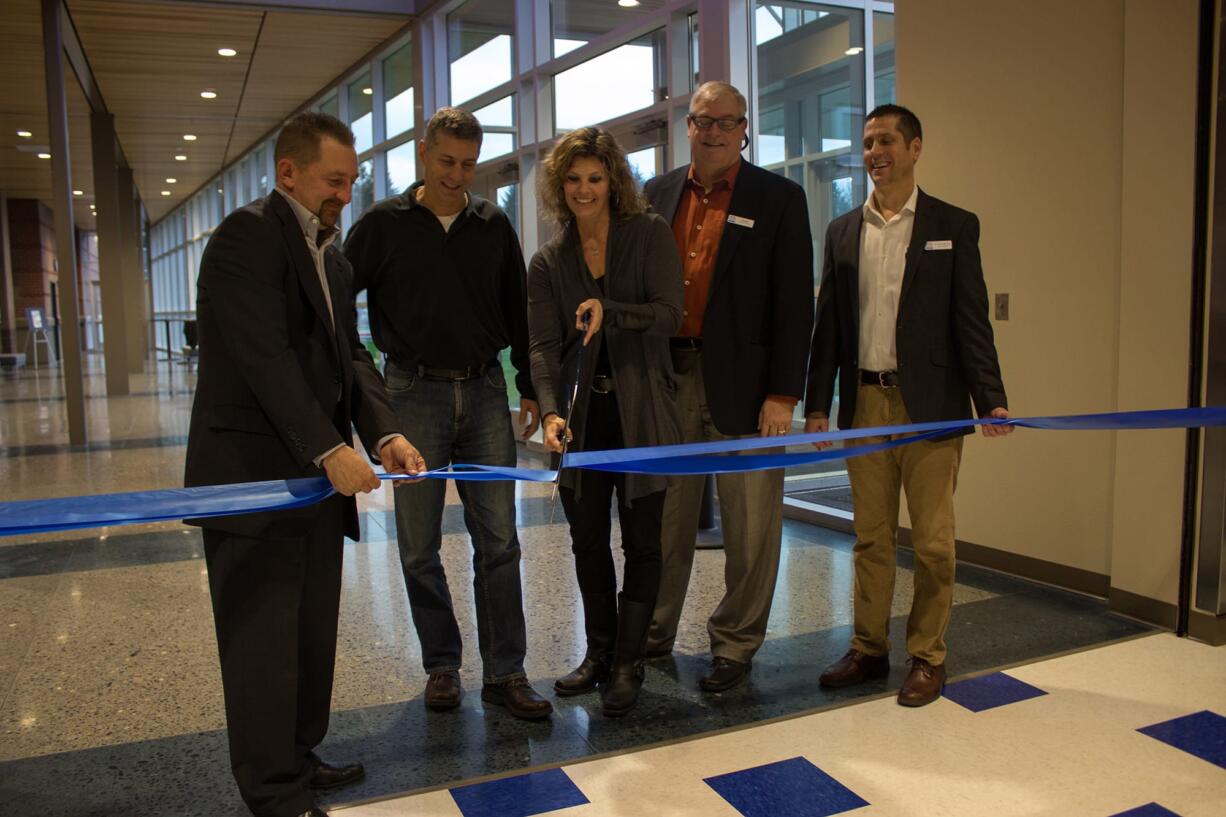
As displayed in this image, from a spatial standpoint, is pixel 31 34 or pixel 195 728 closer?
pixel 195 728

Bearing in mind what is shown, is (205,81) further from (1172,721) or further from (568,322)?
(1172,721)

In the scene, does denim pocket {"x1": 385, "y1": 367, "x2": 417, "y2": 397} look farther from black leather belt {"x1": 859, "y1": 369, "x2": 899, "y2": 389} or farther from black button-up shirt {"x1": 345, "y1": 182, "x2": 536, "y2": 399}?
black leather belt {"x1": 859, "y1": 369, "x2": 899, "y2": 389}

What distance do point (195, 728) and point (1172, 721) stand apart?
264cm

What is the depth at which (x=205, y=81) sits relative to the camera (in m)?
12.1

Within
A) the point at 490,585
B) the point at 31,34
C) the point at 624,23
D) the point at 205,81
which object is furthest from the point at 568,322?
the point at 205,81

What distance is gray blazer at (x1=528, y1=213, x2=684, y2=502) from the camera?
2.65 meters

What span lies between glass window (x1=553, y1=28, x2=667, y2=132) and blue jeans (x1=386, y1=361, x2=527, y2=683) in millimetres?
3920

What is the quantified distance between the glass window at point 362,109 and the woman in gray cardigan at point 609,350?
9.52m

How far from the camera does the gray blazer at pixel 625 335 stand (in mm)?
2652

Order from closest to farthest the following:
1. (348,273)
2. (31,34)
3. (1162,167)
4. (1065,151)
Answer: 1. (348,273)
2. (1162,167)
3. (1065,151)
4. (31,34)

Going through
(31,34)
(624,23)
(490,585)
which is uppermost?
(31,34)

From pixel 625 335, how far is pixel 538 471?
0.55 metres

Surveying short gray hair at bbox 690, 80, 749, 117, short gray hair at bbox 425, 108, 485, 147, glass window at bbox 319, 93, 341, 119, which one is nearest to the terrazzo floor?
short gray hair at bbox 425, 108, 485, 147

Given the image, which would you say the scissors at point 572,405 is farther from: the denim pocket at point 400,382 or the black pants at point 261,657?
the black pants at point 261,657
